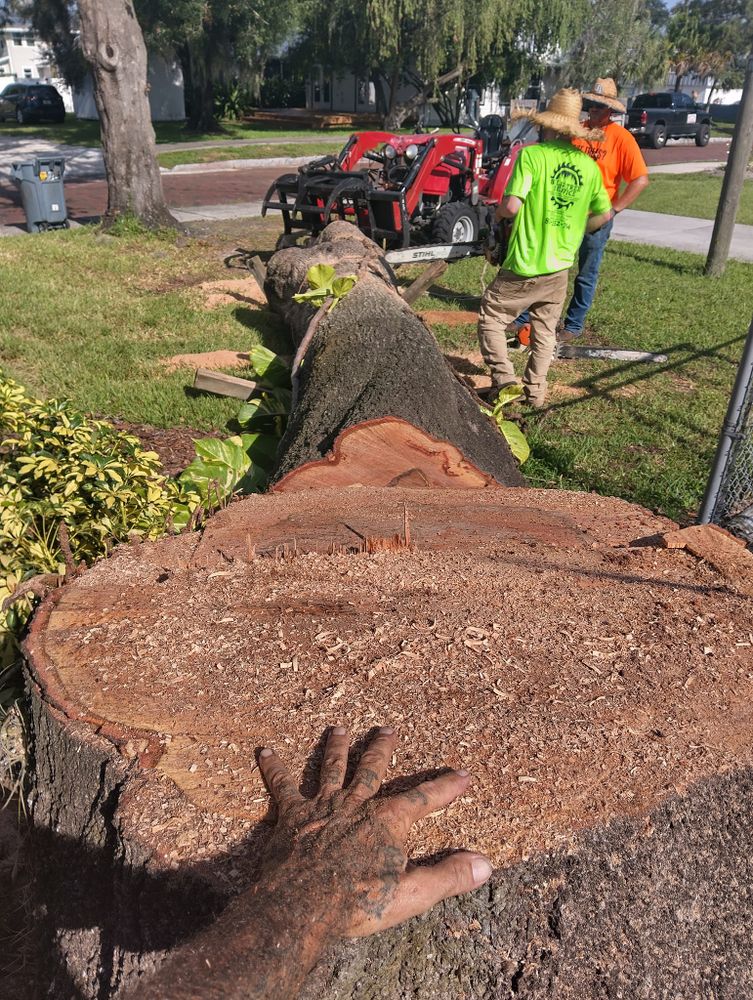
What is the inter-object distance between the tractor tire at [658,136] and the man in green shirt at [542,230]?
Answer: 3005 centimetres

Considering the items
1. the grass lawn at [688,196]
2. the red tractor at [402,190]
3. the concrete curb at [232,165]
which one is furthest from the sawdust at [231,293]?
the concrete curb at [232,165]

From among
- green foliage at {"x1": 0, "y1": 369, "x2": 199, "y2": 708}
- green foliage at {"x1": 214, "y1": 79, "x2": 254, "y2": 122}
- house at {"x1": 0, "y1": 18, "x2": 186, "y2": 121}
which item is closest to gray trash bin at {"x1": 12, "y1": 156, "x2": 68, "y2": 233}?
green foliage at {"x1": 0, "y1": 369, "x2": 199, "y2": 708}

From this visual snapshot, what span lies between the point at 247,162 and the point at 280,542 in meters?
21.8

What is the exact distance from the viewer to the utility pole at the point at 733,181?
8.60 metres

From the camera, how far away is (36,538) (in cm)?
306

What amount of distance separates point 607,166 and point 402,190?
3.01m

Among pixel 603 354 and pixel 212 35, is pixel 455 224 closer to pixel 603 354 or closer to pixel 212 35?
pixel 603 354

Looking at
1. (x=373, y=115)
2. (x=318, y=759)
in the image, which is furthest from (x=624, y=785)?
(x=373, y=115)

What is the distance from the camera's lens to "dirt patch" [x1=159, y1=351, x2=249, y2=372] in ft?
21.0

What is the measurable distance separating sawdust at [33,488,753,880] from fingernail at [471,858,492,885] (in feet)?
0.21

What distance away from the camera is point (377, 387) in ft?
12.0

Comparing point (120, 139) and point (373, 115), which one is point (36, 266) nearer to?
point (120, 139)

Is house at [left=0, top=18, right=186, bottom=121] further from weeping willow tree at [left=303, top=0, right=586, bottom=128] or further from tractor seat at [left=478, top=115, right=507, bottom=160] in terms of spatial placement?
tractor seat at [left=478, top=115, right=507, bottom=160]

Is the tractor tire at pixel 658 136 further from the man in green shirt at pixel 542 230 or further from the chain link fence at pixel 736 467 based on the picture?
the chain link fence at pixel 736 467
